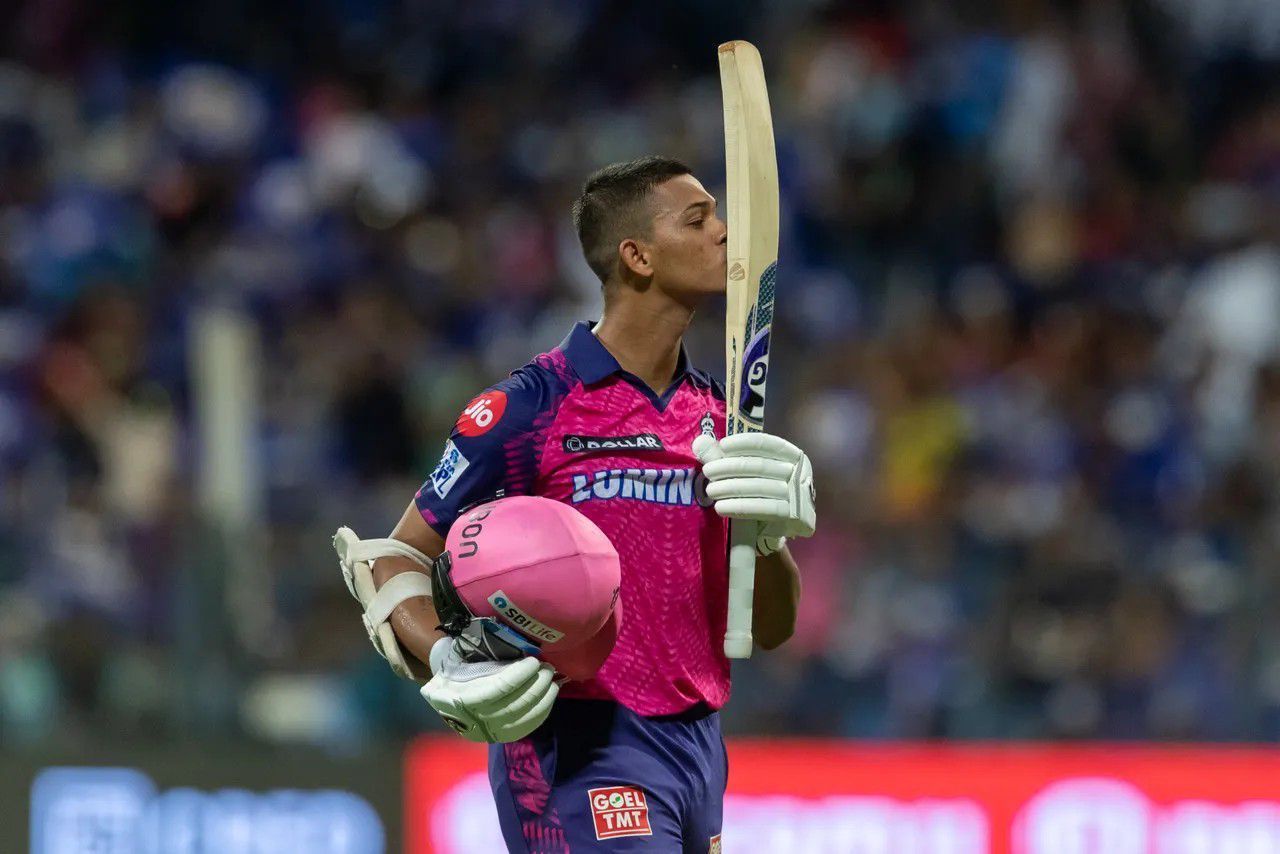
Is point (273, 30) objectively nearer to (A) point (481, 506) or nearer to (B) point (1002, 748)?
(B) point (1002, 748)

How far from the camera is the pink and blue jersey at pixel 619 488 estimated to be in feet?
14.4

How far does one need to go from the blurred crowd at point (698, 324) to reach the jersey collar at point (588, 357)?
4.18 m

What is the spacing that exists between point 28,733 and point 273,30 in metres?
5.97

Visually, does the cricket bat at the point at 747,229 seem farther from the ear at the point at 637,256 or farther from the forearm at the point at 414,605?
the forearm at the point at 414,605

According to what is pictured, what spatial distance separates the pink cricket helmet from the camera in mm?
4000

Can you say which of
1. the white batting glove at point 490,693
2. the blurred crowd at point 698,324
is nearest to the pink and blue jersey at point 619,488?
the white batting glove at point 490,693

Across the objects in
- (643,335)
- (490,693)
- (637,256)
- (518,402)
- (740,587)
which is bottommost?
(490,693)

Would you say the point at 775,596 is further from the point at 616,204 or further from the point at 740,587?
the point at 616,204

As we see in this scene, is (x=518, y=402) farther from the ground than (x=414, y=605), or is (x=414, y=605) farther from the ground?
(x=518, y=402)

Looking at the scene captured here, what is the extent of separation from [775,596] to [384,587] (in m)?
0.97

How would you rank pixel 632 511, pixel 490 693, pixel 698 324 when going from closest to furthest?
pixel 490 693 → pixel 632 511 → pixel 698 324

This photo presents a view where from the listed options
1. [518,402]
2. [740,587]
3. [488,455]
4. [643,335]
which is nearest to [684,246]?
[643,335]

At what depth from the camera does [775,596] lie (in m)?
4.76


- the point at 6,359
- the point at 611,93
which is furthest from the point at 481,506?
the point at 611,93
